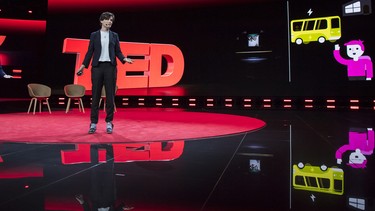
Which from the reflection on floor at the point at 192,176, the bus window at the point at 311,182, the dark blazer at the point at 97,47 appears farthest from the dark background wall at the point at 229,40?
the bus window at the point at 311,182

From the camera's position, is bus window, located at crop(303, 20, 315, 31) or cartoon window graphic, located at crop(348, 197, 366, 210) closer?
cartoon window graphic, located at crop(348, 197, 366, 210)

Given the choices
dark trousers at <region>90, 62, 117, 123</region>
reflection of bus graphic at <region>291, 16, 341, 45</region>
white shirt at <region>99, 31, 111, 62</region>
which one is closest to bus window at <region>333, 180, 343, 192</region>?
dark trousers at <region>90, 62, 117, 123</region>

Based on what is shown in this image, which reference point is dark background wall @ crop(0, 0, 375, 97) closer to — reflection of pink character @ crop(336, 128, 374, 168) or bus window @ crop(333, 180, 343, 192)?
→ reflection of pink character @ crop(336, 128, 374, 168)

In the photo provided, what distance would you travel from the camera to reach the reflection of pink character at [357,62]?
7.93m

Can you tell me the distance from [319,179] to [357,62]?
23.7ft

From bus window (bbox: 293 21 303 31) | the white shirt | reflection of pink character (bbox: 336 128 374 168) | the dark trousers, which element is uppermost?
bus window (bbox: 293 21 303 31)

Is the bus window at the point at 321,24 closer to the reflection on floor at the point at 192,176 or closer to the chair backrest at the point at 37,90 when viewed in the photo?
the reflection on floor at the point at 192,176

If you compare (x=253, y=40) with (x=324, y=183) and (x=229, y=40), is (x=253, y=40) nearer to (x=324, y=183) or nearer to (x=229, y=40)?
(x=229, y=40)

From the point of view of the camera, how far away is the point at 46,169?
2.12 m

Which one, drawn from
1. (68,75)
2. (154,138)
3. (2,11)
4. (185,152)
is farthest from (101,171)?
(2,11)

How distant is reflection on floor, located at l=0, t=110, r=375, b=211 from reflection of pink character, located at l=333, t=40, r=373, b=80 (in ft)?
18.5

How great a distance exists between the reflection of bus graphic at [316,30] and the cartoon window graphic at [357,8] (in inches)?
11.0

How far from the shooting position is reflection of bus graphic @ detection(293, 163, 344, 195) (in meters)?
1.73

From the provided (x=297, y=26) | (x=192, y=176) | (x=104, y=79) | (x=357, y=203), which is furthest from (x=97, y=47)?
(x=297, y=26)
